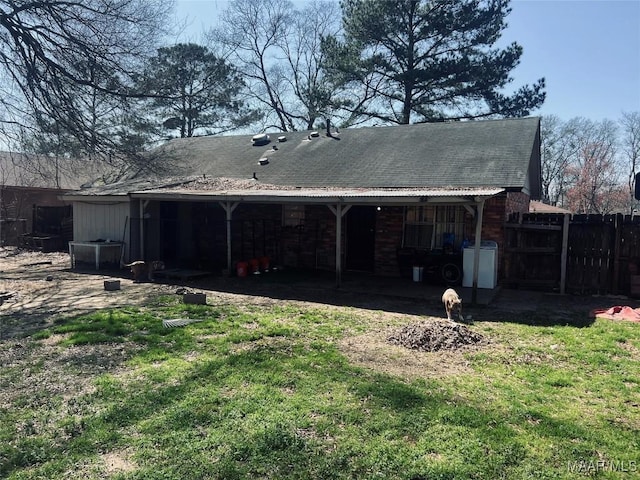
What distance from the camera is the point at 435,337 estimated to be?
232 inches

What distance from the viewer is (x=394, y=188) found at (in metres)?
11.0

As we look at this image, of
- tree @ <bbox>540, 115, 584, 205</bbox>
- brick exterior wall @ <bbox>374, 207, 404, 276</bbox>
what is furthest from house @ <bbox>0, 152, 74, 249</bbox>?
tree @ <bbox>540, 115, 584, 205</bbox>

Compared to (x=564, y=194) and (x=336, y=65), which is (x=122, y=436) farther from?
(x=564, y=194)

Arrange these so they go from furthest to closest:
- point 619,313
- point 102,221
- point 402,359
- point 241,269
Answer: point 102,221
point 241,269
point 619,313
point 402,359

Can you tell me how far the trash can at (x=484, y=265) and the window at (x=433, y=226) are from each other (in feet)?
2.47

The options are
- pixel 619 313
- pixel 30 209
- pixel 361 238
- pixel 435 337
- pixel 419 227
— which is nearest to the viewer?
pixel 435 337

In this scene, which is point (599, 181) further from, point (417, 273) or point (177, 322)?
point (177, 322)

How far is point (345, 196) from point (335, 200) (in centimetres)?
25

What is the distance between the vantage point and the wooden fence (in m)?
9.49

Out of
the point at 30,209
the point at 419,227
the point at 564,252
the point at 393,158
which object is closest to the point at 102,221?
the point at 393,158

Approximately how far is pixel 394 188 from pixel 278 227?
422 cm

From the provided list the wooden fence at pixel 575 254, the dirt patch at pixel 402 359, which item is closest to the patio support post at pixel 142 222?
the dirt patch at pixel 402 359

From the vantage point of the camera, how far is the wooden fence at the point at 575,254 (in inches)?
374

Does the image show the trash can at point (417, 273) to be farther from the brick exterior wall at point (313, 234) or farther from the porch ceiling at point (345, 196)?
the porch ceiling at point (345, 196)
